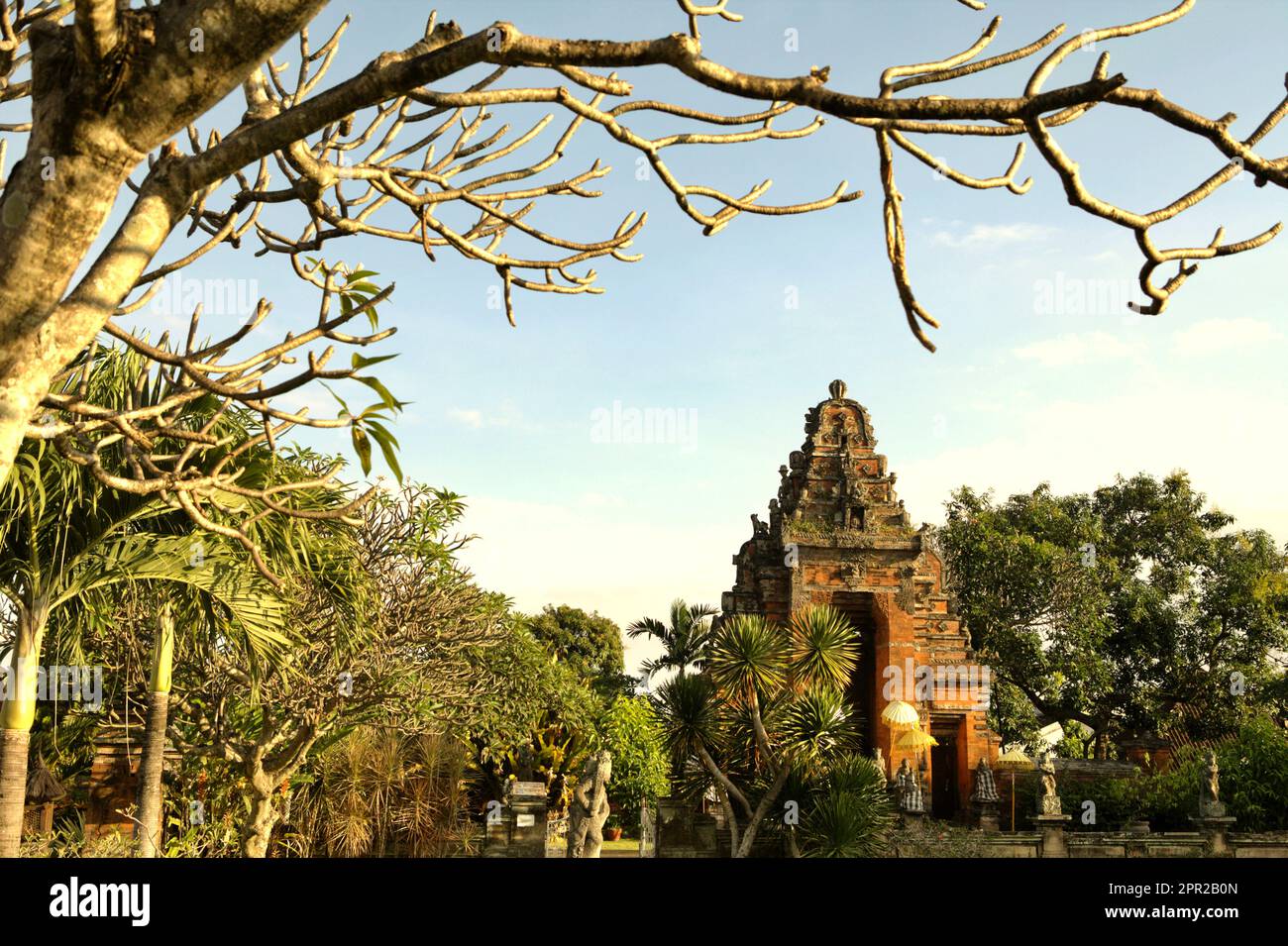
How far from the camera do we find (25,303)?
2.61m

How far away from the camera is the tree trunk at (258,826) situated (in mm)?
15078

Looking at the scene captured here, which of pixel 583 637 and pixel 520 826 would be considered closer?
pixel 520 826

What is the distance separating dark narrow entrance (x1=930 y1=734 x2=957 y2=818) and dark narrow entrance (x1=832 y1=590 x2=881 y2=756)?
67.2 inches

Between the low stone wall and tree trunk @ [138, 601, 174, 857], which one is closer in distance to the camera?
tree trunk @ [138, 601, 174, 857]

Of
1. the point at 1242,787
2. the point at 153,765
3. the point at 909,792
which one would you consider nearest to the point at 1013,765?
the point at 909,792

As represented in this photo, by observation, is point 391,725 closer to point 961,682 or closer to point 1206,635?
point 961,682

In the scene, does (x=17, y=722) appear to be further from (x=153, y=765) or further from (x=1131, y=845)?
(x=1131, y=845)

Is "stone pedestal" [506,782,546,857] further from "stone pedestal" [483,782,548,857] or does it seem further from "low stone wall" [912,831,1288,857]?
"low stone wall" [912,831,1288,857]

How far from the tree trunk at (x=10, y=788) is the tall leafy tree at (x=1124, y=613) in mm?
26036

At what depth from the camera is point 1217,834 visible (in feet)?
59.1

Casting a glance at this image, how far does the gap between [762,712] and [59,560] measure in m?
13.1

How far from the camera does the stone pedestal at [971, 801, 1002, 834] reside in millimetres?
21594

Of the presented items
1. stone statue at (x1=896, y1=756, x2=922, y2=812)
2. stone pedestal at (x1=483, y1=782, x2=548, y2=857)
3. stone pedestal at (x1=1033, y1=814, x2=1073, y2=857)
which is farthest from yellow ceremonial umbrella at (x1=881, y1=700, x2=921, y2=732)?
stone pedestal at (x1=483, y1=782, x2=548, y2=857)
